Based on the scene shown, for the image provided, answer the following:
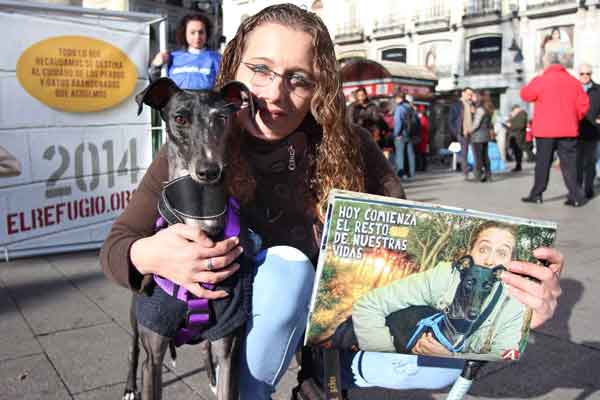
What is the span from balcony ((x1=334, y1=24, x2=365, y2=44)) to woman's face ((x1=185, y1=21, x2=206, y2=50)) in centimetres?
3062

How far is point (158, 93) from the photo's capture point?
1.62 m

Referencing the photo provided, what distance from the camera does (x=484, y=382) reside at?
2688 millimetres

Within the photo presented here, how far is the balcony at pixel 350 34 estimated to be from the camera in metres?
35.1

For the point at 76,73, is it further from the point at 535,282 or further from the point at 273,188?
the point at 535,282

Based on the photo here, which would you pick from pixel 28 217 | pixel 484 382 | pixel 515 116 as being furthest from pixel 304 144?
pixel 515 116

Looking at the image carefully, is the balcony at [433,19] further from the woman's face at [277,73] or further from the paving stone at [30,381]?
the woman's face at [277,73]

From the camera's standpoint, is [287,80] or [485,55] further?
[485,55]

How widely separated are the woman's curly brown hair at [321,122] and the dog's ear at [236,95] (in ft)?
0.48

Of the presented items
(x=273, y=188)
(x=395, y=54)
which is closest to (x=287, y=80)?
(x=273, y=188)

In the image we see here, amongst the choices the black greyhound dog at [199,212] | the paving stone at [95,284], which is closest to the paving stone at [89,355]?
the paving stone at [95,284]

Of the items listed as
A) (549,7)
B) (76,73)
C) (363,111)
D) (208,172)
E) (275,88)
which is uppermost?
(549,7)

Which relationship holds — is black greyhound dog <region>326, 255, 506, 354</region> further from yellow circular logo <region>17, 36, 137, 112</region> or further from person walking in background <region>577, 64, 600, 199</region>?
person walking in background <region>577, 64, 600, 199</region>

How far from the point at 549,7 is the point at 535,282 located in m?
30.0

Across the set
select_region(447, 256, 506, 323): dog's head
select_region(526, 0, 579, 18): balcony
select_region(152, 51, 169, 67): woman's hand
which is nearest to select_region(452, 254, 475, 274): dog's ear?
select_region(447, 256, 506, 323): dog's head
